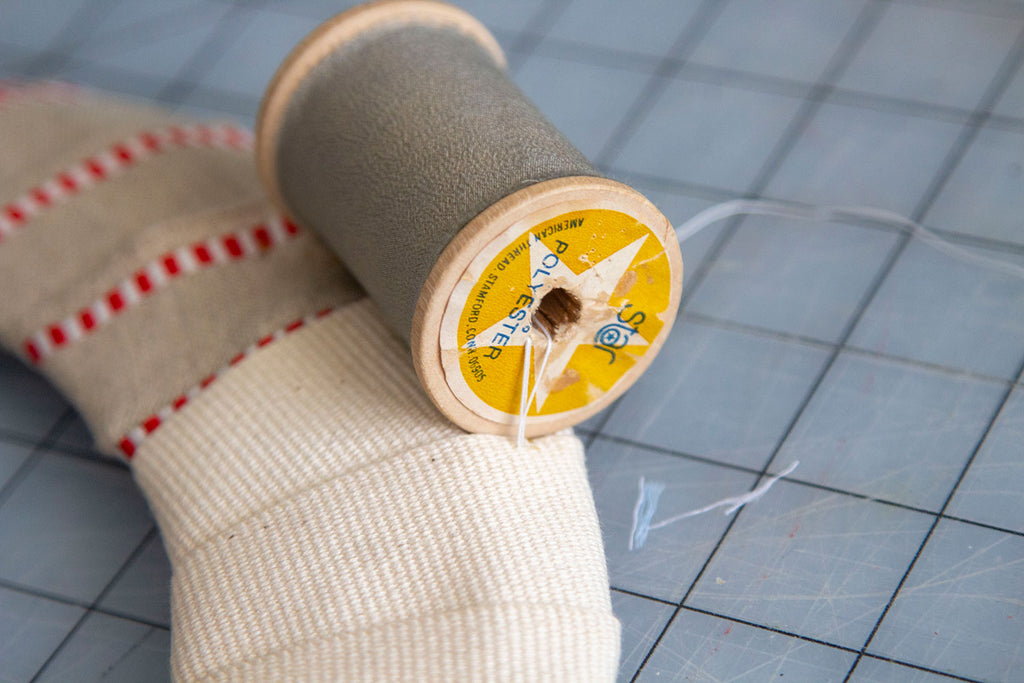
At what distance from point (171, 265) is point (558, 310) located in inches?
22.1

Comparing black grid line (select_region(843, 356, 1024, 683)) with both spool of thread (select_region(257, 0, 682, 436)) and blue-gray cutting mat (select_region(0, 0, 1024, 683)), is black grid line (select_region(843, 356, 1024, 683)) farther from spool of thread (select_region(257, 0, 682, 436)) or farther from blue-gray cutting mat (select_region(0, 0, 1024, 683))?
spool of thread (select_region(257, 0, 682, 436))

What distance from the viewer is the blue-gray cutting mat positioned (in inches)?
42.7

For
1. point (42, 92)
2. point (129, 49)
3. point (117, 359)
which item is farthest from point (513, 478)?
point (129, 49)

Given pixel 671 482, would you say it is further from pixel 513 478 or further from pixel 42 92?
pixel 42 92

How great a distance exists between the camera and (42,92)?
1.69m

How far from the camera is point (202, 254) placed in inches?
53.9

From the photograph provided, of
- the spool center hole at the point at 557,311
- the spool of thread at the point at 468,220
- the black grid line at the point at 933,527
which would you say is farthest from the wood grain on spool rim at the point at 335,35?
the black grid line at the point at 933,527

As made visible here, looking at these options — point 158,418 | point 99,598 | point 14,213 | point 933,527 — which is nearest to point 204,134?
point 14,213

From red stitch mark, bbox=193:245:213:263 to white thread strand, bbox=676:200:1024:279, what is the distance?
2.20ft

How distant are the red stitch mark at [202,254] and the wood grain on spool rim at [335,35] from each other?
0.16 metres

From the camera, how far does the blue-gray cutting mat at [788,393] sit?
1.08 meters

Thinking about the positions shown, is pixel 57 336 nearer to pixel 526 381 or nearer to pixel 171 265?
pixel 171 265

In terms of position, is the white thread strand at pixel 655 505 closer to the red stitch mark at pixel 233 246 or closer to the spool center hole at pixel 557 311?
the spool center hole at pixel 557 311

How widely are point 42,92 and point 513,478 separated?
1143 mm
